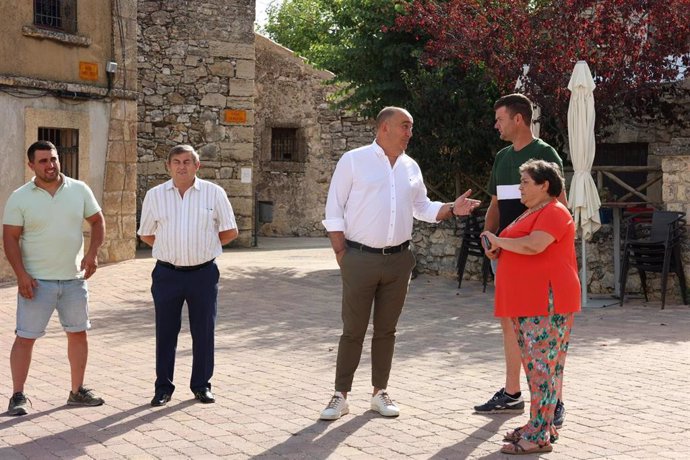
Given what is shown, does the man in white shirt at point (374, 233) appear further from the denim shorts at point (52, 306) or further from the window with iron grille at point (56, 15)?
the window with iron grille at point (56, 15)

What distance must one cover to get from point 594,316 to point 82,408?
6204 millimetres

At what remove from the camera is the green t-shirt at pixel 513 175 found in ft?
21.2

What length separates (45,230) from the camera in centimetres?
657

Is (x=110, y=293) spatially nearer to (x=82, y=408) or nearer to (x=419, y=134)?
(x=419, y=134)

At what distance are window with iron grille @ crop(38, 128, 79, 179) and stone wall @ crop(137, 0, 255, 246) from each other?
5.00 metres

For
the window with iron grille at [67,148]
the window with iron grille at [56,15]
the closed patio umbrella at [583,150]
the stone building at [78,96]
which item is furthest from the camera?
the window with iron grille at [67,148]

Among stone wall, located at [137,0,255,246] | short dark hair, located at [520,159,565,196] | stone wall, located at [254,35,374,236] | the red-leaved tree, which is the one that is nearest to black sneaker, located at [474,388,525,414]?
short dark hair, located at [520,159,565,196]

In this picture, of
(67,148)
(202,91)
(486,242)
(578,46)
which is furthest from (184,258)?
(202,91)

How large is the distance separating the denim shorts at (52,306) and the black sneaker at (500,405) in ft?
8.11

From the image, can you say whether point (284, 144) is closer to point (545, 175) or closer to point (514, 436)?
point (545, 175)

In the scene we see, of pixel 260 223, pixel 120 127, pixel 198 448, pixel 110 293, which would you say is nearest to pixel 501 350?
pixel 198 448

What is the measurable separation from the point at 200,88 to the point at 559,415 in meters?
15.9

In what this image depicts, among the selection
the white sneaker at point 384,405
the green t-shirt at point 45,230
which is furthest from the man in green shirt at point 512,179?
the green t-shirt at point 45,230

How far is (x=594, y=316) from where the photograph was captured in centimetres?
1123
